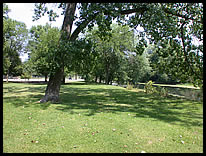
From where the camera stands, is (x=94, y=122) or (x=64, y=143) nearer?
(x=64, y=143)

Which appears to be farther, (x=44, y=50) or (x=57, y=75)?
(x=44, y=50)

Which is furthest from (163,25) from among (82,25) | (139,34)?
(82,25)

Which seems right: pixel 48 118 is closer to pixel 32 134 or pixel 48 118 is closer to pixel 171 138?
pixel 32 134

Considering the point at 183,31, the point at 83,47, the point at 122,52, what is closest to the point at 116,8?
the point at 83,47

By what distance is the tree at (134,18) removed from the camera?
7453 millimetres

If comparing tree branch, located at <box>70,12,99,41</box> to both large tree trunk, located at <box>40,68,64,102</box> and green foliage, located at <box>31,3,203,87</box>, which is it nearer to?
green foliage, located at <box>31,3,203,87</box>

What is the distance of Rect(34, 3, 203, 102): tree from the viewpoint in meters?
7.45

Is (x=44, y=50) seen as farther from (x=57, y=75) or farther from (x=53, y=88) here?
(x=53, y=88)

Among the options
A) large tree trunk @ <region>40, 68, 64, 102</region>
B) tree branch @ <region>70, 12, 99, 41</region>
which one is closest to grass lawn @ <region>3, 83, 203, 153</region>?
large tree trunk @ <region>40, 68, 64, 102</region>

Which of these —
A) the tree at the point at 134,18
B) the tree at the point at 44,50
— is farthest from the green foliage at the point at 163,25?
the tree at the point at 44,50

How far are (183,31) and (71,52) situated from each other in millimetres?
6459

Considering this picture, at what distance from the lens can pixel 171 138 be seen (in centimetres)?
446

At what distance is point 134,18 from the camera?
880cm

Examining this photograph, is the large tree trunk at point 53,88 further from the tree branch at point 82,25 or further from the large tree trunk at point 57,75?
the tree branch at point 82,25
